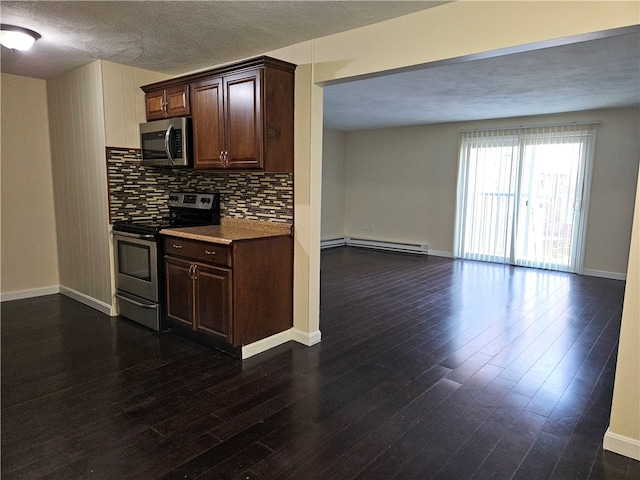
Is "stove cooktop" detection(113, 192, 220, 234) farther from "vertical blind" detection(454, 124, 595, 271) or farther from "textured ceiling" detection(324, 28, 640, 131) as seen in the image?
"vertical blind" detection(454, 124, 595, 271)

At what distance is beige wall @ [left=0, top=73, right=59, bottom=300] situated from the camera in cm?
429

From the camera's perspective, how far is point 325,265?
6.55 meters

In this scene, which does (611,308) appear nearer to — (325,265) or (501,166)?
(501,166)

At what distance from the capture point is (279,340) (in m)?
3.32

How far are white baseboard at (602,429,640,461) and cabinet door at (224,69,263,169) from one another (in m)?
2.61

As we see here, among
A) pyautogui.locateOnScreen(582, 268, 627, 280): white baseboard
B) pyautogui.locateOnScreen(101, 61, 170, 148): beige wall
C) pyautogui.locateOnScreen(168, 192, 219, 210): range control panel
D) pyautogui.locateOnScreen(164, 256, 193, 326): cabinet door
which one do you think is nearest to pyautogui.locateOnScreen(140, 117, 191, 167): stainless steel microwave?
pyautogui.locateOnScreen(101, 61, 170, 148): beige wall

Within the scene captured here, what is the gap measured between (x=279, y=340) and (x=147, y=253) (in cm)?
136

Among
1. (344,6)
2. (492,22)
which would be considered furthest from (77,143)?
(492,22)

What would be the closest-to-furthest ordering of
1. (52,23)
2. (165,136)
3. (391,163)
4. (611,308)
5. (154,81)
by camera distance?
1. (52,23)
2. (165,136)
3. (154,81)
4. (611,308)
5. (391,163)

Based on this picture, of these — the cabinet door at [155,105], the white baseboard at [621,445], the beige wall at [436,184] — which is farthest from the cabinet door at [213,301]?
the beige wall at [436,184]

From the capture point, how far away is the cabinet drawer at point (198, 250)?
296 cm

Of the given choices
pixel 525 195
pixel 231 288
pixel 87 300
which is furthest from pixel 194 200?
pixel 525 195

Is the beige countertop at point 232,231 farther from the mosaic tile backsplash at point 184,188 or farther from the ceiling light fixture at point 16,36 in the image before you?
the ceiling light fixture at point 16,36

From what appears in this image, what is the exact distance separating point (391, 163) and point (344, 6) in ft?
18.8
